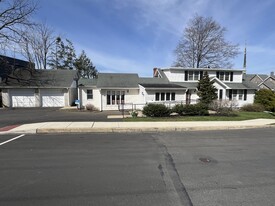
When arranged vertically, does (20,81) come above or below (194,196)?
above

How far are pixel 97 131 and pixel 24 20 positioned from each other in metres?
24.8

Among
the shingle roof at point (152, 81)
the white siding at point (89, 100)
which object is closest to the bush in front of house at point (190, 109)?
the shingle roof at point (152, 81)

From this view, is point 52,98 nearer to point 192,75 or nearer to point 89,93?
point 89,93

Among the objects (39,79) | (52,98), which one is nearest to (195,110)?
(52,98)

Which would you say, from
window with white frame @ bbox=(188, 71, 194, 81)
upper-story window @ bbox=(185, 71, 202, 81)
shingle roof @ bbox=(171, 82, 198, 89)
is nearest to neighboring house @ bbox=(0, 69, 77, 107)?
shingle roof @ bbox=(171, 82, 198, 89)

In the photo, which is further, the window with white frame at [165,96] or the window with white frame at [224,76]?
the window with white frame at [224,76]

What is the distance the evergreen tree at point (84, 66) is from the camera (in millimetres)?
51384

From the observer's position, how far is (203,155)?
6469 millimetres

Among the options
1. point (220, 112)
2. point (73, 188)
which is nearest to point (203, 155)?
point (73, 188)

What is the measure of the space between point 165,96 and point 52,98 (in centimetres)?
1544

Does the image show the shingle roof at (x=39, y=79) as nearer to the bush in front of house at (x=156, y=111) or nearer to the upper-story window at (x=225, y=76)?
the bush in front of house at (x=156, y=111)

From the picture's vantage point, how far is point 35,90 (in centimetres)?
2594

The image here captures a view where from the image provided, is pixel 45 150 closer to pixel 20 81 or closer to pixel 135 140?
pixel 135 140

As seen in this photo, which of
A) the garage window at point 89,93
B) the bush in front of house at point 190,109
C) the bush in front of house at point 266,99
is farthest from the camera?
the bush in front of house at point 266,99
